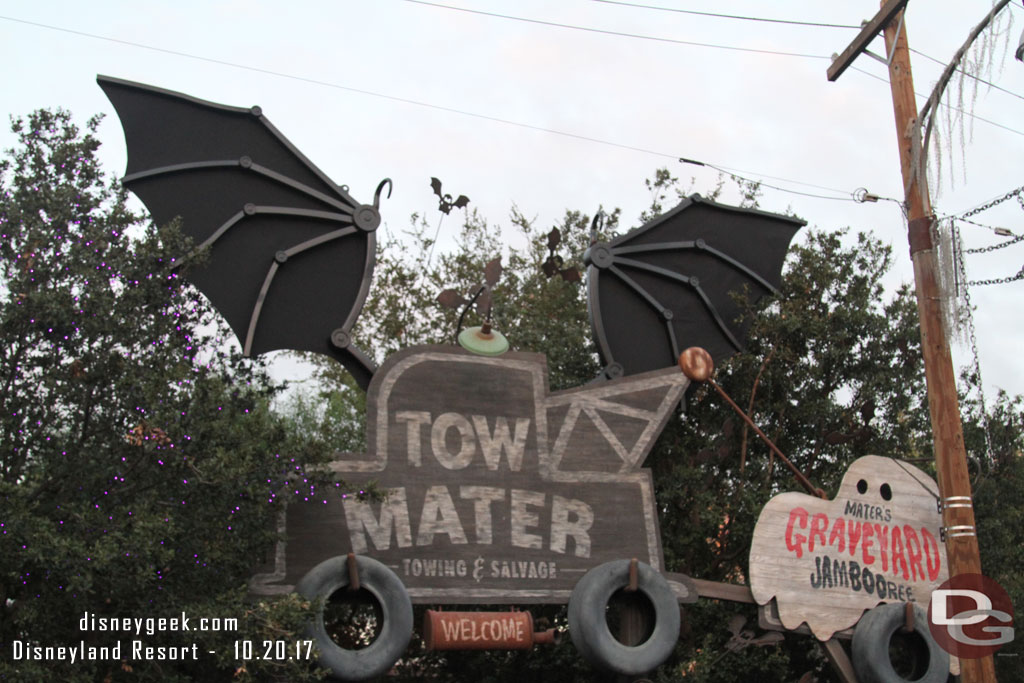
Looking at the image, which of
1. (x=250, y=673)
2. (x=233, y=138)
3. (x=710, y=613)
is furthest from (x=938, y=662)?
(x=233, y=138)

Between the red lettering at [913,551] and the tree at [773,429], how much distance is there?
232cm

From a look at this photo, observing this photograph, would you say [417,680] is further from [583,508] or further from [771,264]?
[771,264]

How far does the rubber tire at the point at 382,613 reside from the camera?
29.9 feet

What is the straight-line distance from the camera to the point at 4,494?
817 cm

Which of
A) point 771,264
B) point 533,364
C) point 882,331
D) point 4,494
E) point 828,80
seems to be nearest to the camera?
point 4,494

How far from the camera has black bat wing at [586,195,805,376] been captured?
12.3 metres

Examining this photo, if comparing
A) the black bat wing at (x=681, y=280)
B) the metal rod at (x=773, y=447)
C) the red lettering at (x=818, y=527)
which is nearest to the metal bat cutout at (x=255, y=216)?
the black bat wing at (x=681, y=280)

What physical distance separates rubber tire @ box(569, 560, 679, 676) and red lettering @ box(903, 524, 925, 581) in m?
2.94

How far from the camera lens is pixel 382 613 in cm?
948

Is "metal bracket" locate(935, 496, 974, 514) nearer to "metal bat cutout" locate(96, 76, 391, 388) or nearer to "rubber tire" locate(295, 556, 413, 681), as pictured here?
"rubber tire" locate(295, 556, 413, 681)

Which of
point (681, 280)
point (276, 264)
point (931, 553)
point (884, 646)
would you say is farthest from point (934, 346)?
point (276, 264)

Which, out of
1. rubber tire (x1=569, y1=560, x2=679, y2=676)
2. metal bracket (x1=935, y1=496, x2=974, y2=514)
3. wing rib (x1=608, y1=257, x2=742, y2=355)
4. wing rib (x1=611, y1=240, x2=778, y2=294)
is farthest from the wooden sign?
wing rib (x1=611, y1=240, x2=778, y2=294)

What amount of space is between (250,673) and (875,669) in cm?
626

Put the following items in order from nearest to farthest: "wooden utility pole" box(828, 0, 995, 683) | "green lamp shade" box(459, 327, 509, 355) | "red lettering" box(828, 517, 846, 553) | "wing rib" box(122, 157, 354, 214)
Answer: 1. "wooden utility pole" box(828, 0, 995, 683)
2. "wing rib" box(122, 157, 354, 214)
3. "green lamp shade" box(459, 327, 509, 355)
4. "red lettering" box(828, 517, 846, 553)
